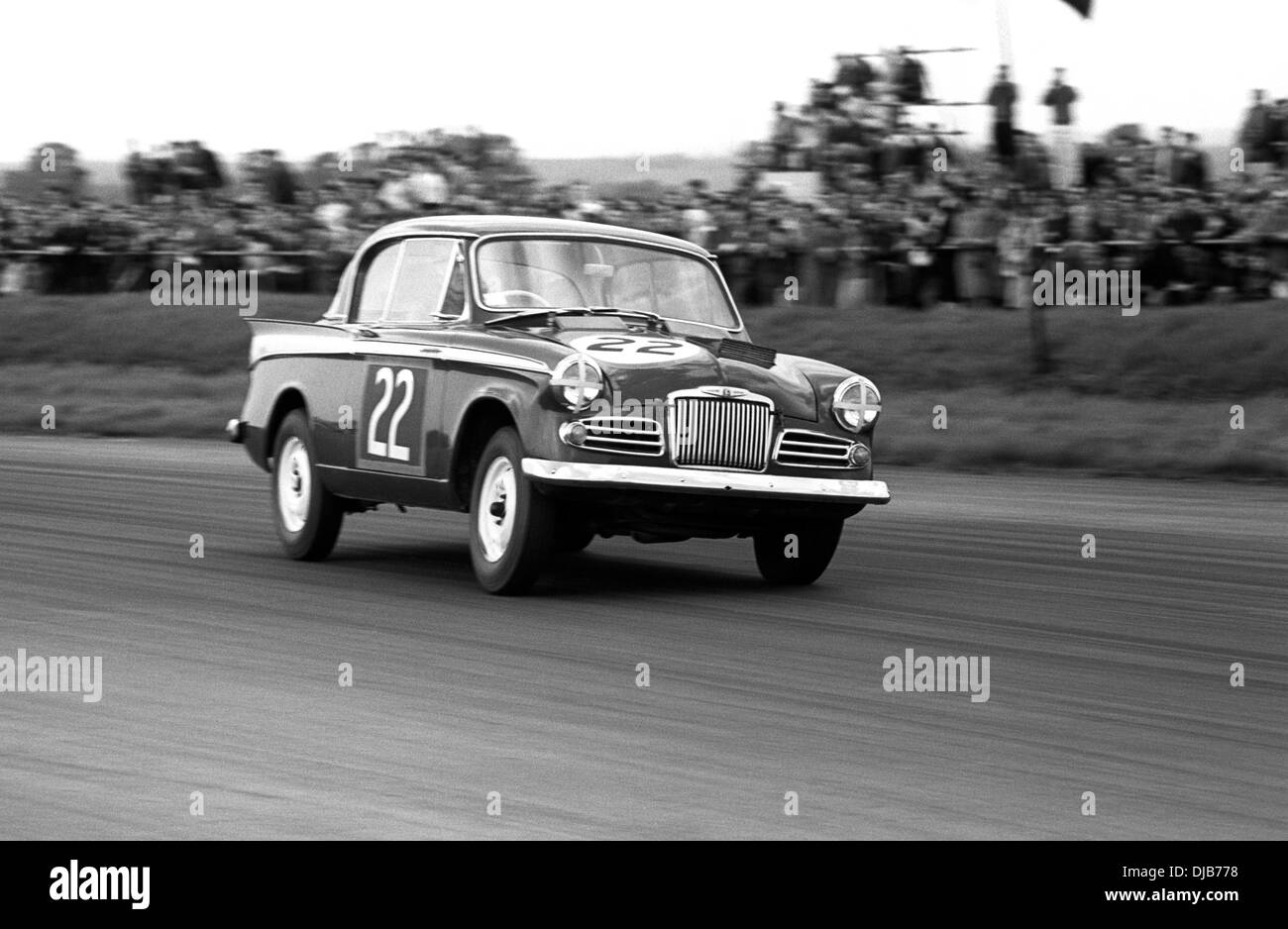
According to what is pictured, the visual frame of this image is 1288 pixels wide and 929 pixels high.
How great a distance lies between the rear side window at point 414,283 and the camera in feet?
32.0

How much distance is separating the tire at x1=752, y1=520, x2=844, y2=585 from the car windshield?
3.83 ft

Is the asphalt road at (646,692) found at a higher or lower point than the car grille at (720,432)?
lower

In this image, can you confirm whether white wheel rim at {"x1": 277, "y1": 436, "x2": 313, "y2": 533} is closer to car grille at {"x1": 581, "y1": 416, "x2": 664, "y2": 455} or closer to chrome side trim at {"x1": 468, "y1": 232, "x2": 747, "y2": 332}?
chrome side trim at {"x1": 468, "y1": 232, "x2": 747, "y2": 332}

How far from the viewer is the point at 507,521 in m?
8.79

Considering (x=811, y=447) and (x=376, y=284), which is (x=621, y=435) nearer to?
(x=811, y=447)

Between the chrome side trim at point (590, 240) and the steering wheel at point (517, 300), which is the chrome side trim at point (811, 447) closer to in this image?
the chrome side trim at point (590, 240)

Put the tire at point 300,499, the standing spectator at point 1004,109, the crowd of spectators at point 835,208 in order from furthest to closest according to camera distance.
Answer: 1. the crowd of spectators at point 835,208
2. the standing spectator at point 1004,109
3. the tire at point 300,499

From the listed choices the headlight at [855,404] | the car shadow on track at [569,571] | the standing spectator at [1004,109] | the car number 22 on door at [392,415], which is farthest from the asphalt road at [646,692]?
the standing spectator at [1004,109]

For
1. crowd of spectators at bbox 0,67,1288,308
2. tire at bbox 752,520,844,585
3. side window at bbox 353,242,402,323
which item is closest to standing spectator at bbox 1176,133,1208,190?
crowd of spectators at bbox 0,67,1288,308

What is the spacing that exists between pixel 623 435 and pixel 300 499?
8.42 feet

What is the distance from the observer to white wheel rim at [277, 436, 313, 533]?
1042cm

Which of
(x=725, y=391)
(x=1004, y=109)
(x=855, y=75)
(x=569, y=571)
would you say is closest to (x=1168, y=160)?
(x=1004, y=109)
